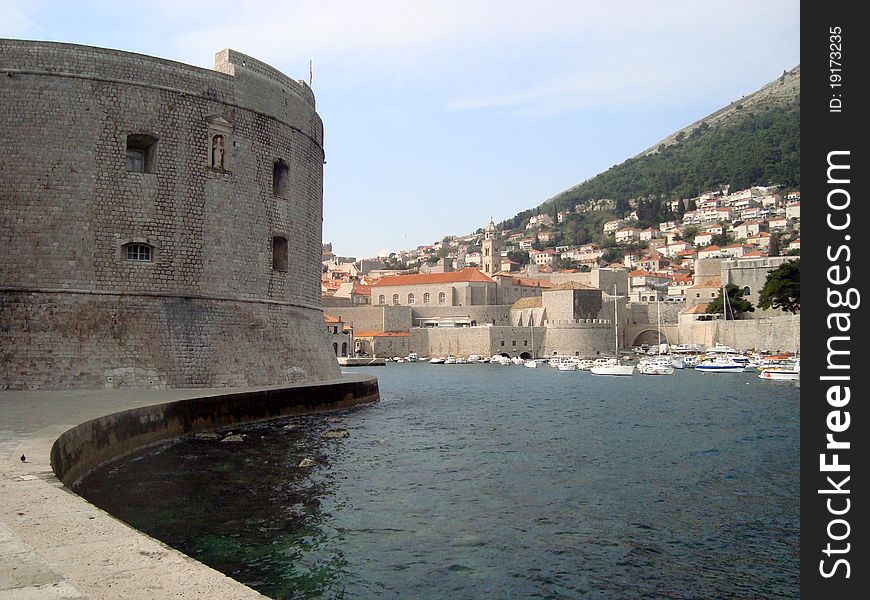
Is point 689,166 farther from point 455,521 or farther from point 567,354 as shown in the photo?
point 455,521

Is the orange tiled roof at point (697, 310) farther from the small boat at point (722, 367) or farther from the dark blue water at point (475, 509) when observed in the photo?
the dark blue water at point (475, 509)

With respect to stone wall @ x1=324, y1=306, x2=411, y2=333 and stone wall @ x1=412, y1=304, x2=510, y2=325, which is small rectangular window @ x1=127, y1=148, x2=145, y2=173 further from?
stone wall @ x1=412, y1=304, x2=510, y2=325

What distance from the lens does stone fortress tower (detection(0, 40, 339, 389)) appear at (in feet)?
46.8

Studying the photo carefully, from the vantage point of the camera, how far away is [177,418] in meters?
12.7

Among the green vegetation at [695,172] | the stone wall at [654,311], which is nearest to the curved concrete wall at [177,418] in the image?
the stone wall at [654,311]

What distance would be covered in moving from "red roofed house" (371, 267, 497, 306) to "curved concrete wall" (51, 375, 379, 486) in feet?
182

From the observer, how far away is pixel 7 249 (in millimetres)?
14305

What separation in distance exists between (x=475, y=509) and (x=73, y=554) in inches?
223

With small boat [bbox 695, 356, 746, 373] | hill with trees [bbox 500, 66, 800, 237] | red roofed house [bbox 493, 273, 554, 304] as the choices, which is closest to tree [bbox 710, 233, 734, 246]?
hill with trees [bbox 500, 66, 800, 237]

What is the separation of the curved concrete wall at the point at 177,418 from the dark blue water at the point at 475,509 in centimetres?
33

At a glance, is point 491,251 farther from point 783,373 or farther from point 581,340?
point 783,373

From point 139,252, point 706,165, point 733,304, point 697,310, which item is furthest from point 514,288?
point 706,165

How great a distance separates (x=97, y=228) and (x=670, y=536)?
12.0 metres

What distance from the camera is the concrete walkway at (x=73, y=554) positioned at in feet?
12.3
